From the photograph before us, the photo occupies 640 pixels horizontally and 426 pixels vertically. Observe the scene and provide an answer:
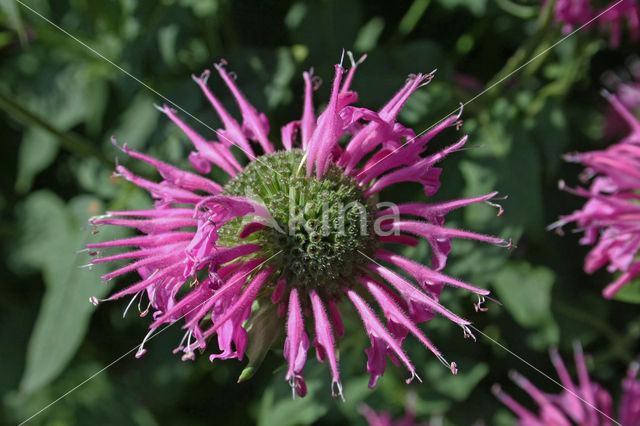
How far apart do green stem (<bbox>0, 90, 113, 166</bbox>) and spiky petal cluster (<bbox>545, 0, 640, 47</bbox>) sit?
1549mm

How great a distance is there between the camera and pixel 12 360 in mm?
2486

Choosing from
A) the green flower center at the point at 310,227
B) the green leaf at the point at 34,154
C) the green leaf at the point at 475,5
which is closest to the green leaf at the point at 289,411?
the green flower center at the point at 310,227

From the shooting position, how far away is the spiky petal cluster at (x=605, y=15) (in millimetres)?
1847

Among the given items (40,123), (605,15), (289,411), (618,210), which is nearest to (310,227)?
(289,411)

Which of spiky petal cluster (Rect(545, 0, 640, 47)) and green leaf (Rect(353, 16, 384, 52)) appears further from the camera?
green leaf (Rect(353, 16, 384, 52))

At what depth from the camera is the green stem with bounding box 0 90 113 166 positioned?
1684 mm

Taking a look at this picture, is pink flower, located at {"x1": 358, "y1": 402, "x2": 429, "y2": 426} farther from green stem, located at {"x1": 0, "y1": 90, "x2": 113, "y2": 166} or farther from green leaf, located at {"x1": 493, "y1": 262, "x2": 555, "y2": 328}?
green stem, located at {"x1": 0, "y1": 90, "x2": 113, "y2": 166}

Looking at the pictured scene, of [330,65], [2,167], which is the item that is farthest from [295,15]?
[2,167]

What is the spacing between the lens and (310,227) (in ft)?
4.29

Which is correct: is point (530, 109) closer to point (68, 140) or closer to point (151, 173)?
point (151, 173)

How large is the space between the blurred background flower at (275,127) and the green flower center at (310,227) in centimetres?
38

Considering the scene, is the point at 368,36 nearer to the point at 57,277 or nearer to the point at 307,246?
the point at 307,246

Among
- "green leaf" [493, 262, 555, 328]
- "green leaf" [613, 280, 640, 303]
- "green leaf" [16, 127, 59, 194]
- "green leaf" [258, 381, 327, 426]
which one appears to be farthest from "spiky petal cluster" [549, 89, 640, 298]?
"green leaf" [16, 127, 59, 194]

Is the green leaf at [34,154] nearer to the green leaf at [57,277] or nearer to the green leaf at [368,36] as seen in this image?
the green leaf at [57,277]
